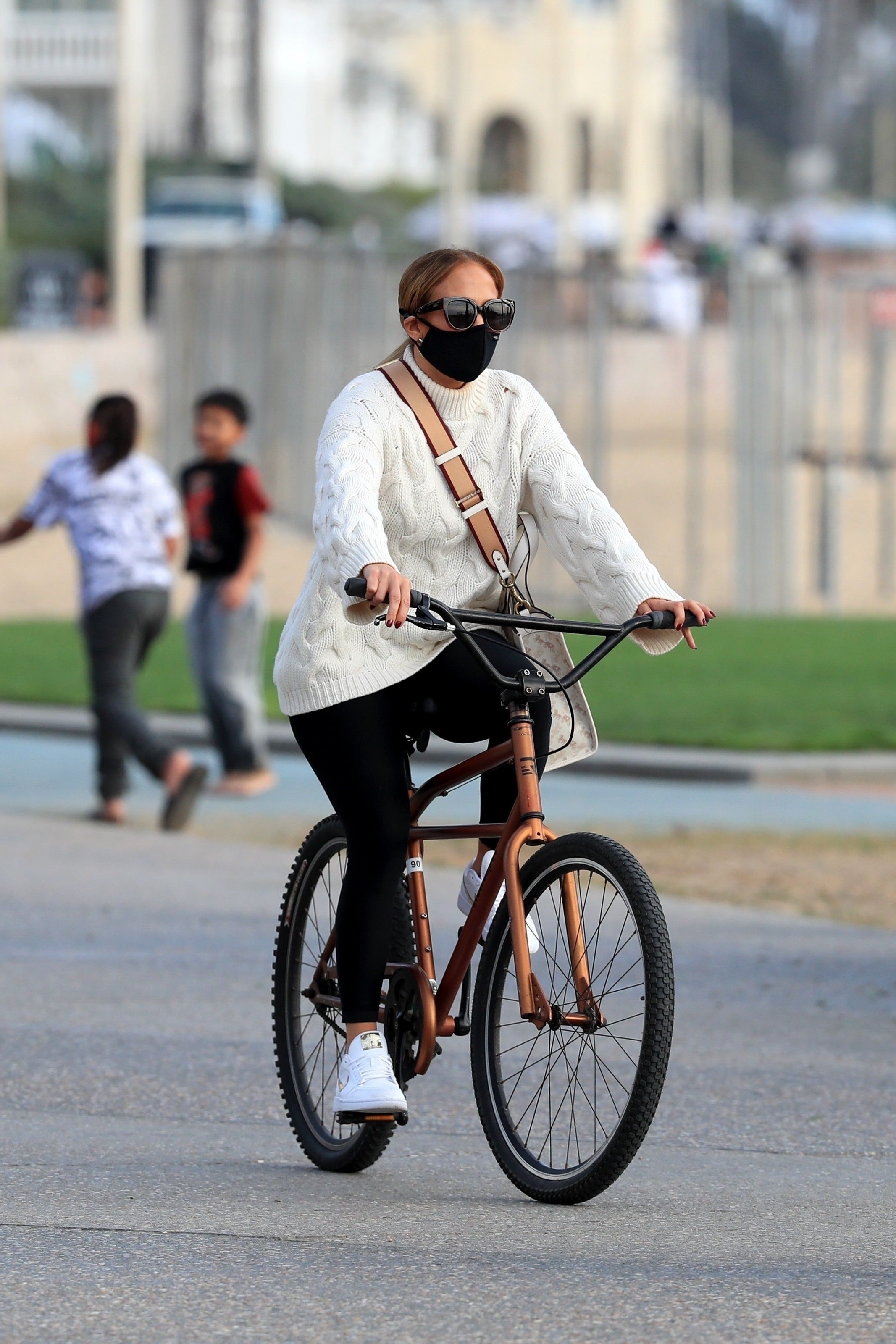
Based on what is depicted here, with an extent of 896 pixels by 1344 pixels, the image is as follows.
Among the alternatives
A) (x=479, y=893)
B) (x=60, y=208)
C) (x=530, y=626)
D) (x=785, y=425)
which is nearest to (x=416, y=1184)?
(x=479, y=893)

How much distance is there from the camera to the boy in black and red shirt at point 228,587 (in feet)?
38.7

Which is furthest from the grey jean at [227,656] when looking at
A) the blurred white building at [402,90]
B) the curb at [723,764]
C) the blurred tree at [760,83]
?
the blurred tree at [760,83]

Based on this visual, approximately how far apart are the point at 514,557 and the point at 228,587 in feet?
22.6

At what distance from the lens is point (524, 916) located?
15.9ft

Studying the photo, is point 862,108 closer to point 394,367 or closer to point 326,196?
point 326,196

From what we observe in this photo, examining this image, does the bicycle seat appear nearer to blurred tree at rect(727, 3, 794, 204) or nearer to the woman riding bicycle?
the woman riding bicycle

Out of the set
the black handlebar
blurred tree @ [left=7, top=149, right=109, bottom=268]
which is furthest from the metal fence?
blurred tree @ [left=7, top=149, right=109, bottom=268]

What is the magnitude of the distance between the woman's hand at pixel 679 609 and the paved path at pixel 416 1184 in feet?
3.50

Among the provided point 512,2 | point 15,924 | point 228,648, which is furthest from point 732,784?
point 512,2

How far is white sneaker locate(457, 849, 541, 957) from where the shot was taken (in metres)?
4.89

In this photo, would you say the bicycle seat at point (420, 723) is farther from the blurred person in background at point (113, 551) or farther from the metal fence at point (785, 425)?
the metal fence at point (785, 425)

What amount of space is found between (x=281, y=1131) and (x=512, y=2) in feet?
269

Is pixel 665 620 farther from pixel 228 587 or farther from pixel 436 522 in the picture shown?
pixel 228 587

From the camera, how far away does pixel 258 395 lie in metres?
26.5
